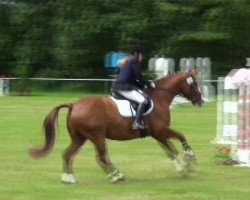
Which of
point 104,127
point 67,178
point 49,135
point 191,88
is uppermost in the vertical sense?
point 191,88

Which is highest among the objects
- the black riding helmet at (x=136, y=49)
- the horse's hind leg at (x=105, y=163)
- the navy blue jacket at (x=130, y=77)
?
the black riding helmet at (x=136, y=49)

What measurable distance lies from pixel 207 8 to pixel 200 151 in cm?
2768

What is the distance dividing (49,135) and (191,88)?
2778 mm

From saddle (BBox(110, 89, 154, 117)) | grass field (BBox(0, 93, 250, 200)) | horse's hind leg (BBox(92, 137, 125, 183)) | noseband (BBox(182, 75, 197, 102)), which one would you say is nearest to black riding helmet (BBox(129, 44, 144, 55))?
saddle (BBox(110, 89, 154, 117))

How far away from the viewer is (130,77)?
1193 cm

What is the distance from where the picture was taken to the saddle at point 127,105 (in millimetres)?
11859

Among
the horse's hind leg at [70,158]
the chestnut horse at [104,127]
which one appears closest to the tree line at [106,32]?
the chestnut horse at [104,127]

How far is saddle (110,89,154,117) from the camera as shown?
38.9 feet

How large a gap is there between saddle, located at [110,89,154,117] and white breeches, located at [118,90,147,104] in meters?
0.06

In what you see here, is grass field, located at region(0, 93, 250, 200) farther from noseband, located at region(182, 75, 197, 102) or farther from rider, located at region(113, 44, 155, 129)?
noseband, located at region(182, 75, 197, 102)

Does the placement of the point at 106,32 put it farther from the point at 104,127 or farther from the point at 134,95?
the point at 104,127

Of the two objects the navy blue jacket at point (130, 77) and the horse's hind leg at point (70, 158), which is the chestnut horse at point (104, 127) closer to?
the horse's hind leg at point (70, 158)

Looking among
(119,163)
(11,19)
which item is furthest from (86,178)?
(11,19)

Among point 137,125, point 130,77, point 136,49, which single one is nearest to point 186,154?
point 137,125
